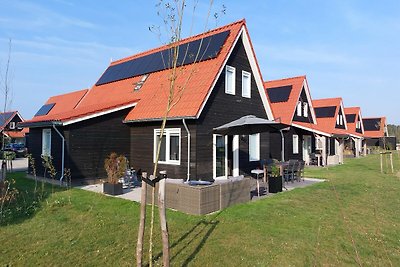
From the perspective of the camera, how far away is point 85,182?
41.5 feet

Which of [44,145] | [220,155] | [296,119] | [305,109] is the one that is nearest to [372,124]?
[305,109]

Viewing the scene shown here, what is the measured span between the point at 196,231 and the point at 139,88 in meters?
10.9

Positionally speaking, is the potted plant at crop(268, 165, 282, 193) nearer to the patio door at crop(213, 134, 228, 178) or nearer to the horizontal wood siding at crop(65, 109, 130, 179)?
the patio door at crop(213, 134, 228, 178)

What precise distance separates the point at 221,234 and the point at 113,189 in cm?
536

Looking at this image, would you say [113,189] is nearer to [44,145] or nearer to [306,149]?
[44,145]

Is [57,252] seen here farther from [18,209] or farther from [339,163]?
[339,163]

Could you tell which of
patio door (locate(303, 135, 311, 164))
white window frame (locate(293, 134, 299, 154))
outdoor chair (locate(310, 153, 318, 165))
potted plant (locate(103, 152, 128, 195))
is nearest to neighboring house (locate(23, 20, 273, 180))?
potted plant (locate(103, 152, 128, 195))

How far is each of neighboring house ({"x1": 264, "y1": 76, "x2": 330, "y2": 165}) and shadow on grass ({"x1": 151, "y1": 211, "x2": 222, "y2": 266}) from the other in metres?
14.9

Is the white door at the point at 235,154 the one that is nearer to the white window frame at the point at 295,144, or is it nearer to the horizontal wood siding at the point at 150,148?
the horizontal wood siding at the point at 150,148

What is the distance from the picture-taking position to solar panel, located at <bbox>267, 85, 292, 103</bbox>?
951 inches

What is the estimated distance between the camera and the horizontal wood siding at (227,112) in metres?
11.9

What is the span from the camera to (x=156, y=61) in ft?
55.0

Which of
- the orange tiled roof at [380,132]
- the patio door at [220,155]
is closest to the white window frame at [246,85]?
the patio door at [220,155]

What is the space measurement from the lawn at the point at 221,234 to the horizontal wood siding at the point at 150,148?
3.03 meters
